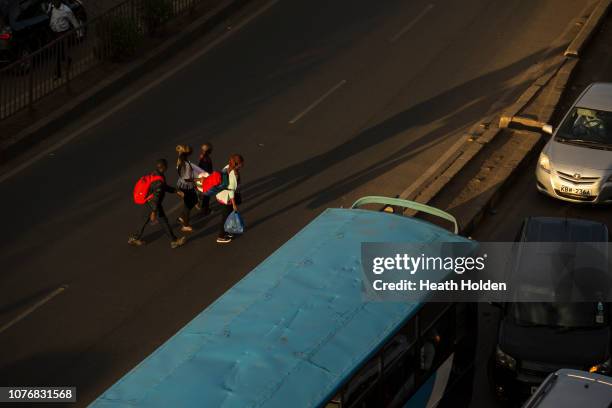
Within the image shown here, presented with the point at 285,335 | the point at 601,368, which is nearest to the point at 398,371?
the point at 285,335

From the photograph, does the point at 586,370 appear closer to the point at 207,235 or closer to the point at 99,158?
the point at 207,235

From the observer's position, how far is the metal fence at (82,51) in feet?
81.9

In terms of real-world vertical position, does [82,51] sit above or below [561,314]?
above

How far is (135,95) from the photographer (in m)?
26.4

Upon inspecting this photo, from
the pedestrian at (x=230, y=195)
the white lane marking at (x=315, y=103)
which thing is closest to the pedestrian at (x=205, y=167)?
the pedestrian at (x=230, y=195)

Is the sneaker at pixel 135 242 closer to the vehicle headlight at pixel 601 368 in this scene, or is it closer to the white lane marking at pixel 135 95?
the white lane marking at pixel 135 95

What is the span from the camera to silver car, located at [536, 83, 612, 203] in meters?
21.0

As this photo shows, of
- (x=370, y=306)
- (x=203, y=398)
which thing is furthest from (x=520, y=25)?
(x=203, y=398)

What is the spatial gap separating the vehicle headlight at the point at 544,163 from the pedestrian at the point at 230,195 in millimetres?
5793

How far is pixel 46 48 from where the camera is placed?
25.2 meters

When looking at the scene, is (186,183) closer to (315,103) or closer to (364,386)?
(315,103)

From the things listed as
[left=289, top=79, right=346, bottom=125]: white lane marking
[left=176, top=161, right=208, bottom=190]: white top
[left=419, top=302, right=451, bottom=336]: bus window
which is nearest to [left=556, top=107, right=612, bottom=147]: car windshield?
[left=289, top=79, right=346, bottom=125]: white lane marking

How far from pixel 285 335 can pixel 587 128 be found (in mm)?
11137

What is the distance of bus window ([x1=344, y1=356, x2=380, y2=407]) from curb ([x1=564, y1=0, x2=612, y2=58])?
54.2ft
